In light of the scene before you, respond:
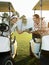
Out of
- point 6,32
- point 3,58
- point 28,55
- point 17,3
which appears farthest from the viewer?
point 17,3

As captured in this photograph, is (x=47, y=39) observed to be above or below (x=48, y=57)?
above

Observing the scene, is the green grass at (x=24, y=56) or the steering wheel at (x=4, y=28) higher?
the steering wheel at (x=4, y=28)

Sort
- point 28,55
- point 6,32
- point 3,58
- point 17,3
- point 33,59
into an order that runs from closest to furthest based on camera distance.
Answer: point 3,58 → point 6,32 → point 33,59 → point 28,55 → point 17,3

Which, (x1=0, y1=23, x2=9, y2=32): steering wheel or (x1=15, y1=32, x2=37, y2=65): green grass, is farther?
(x1=15, y1=32, x2=37, y2=65): green grass

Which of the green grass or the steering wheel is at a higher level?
the steering wheel

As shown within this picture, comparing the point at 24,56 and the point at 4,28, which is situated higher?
the point at 4,28

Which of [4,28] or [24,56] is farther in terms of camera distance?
[24,56]

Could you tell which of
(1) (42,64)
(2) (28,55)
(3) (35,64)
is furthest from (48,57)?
(2) (28,55)

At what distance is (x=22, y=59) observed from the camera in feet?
17.2

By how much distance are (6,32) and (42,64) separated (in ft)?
4.18

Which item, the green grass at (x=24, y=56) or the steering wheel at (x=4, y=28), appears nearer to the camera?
the steering wheel at (x=4, y=28)

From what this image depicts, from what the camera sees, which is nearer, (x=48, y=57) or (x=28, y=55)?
(x=48, y=57)

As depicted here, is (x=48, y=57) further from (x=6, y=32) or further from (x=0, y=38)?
(x=6, y=32)

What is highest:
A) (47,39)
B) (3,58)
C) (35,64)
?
(47,39)
